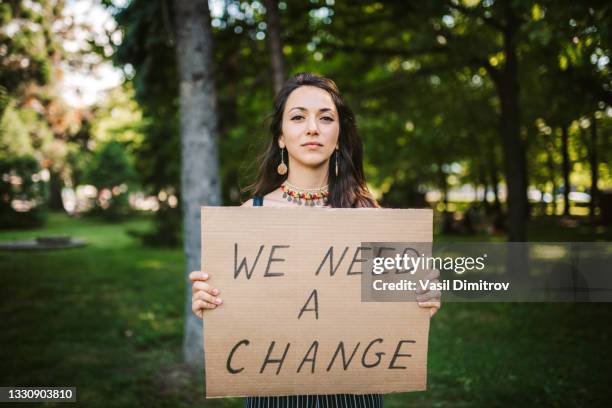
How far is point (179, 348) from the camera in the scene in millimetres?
5293

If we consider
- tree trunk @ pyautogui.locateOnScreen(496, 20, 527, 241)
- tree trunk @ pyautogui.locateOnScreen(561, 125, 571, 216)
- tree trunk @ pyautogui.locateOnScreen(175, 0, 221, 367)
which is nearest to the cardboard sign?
tree trunk @ pyautogui.locateOnScreen(175, 0, 221, 367)

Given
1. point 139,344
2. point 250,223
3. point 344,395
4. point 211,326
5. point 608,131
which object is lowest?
point 139,344

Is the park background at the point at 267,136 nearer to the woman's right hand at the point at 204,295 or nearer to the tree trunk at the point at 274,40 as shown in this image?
the tree trunk at the point at 274,40

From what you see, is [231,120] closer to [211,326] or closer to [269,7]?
[269,7]

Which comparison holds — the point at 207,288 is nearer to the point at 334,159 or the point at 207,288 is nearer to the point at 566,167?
→ the point at 334,159

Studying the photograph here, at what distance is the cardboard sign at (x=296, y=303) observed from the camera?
6.03ft

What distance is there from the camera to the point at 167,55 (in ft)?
17.5

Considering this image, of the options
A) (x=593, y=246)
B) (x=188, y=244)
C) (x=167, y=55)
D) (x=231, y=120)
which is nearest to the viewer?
(x=593, y=246)

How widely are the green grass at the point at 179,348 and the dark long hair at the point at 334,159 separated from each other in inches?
99.5

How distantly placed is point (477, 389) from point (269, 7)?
4247 millimetres

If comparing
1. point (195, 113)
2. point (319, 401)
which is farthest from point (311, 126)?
point (195, 113)

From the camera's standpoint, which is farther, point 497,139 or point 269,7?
point 497,139

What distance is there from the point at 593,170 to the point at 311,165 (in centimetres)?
441

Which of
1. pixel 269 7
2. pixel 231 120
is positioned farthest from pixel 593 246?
pixel 231 120
